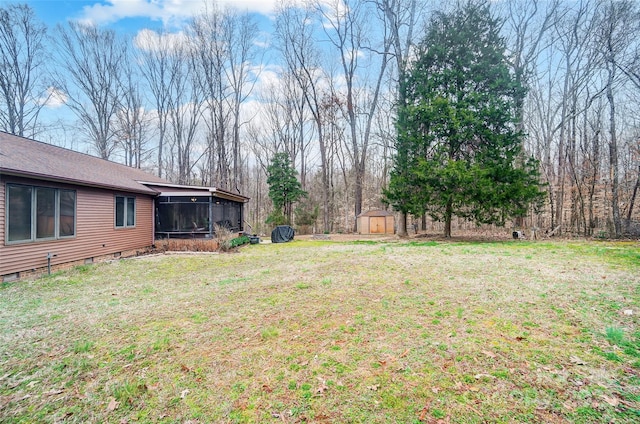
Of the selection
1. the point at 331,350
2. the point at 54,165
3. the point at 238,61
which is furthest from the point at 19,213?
the point at 238,61

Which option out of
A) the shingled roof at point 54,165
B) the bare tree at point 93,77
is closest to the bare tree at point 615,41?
the shingled roof at point 54,165

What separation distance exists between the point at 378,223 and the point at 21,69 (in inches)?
925

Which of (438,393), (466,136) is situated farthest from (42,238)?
(466,136)

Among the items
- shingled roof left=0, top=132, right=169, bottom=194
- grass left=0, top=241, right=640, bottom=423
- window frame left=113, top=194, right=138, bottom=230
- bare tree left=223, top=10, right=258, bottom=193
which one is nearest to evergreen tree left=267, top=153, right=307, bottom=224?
bare tree left=223, top=10, right=258, bottom=193

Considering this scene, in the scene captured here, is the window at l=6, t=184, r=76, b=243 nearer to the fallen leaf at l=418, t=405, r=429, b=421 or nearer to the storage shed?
the fallen leaf at l=418, t=405, r=429, b=421

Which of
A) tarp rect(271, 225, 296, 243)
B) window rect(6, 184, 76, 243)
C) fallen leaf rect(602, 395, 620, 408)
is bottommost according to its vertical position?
fallen leaf rect(602, 395, 620, 408)

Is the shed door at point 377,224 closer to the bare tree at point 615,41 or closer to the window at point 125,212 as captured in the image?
the bare tree at point 615,41

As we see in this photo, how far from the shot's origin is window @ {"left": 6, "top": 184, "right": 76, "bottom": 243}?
21.2 feet

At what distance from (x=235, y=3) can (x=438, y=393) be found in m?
24.4

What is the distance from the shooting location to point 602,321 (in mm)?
3441

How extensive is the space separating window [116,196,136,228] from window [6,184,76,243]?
76.3 inches

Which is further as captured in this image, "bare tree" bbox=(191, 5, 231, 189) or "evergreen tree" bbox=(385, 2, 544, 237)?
"bare tree" bbox=(191, 5, 231, 189)

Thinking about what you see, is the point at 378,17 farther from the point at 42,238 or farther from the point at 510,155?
the point at 42,238

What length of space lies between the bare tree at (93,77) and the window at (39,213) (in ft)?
50.5
